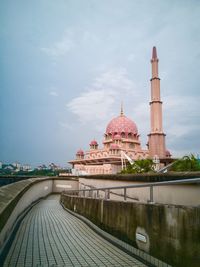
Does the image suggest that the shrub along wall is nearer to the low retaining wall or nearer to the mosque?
the low retaining wall

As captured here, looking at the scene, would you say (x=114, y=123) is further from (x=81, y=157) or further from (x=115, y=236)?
(x=115, y=236)

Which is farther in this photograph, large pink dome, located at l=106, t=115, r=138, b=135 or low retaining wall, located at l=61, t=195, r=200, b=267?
large pink dome, located at l=106, t=115, r=138, b=135

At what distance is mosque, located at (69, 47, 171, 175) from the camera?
63.5 meters

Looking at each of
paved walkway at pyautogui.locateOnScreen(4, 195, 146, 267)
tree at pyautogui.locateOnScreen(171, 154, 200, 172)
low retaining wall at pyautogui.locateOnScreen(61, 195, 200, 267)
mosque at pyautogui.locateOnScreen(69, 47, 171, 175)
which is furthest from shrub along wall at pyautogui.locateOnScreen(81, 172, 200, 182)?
mosque at pyautogui.locateOnScreen(69, 47, 171, 175)

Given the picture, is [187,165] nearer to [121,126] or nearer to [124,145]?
[124,145]

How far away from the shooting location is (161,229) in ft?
16.6

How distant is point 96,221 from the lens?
30.9 ft

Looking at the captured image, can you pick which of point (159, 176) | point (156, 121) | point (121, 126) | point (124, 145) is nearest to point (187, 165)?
point (159, 176)

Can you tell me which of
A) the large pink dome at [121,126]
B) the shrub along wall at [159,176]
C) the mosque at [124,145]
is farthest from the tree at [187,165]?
the large pink dome at [121,126]

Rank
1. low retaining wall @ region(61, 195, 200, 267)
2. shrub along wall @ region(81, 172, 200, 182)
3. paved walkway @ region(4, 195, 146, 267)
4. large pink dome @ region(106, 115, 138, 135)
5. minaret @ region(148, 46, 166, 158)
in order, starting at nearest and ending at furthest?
1. low retaining wall @ region(61, 195, 200, 267)
2. paved walkway @ region(4, 195, 146, 267)
3. shrub along wall @ region(81, 172, 200, 182)
4. minaret @ region(148, 46, 166, 158)
5. large pink dome @ region(106, 115, 138, 135)

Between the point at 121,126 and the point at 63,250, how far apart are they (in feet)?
250

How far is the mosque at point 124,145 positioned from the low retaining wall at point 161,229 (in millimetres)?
55088

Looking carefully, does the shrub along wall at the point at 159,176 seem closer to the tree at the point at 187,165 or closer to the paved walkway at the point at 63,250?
the paved walkway at the point at 63,250

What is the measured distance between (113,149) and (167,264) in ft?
219
